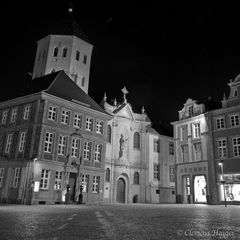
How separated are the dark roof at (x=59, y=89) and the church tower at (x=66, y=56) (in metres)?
8.99

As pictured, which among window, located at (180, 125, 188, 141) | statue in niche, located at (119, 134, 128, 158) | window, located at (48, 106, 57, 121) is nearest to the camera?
window, located at (48, 106, 57, 121)

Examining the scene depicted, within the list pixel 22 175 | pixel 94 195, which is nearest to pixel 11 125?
pixel 22 175

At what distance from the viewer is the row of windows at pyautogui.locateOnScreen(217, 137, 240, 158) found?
35.9 m

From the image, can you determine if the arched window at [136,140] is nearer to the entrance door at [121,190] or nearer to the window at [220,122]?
the entrance door at [121,190]

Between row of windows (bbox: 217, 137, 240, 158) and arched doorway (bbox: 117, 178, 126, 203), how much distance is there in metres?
15.7

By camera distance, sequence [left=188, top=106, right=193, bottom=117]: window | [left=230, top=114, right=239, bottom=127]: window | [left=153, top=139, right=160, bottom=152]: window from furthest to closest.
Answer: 1. [left=153, top=139, right=160, bottom=152]: window
2. [left=188, top=106, right=193, bottom=117]: window
3. [left=230, top=114, right=239, bottom=127]: window

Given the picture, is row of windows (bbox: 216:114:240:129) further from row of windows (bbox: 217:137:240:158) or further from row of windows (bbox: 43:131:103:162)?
row of windows (bbox: 43:131:103:162)

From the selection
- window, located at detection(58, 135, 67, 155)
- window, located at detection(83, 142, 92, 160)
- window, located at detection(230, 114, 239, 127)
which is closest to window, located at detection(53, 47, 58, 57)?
window, located at detection(83, 142, 92, 160)

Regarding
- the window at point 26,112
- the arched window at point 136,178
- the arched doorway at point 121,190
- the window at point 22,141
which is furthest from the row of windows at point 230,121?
the window at point 22,141

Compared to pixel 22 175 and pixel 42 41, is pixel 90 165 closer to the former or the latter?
pixel 22 175

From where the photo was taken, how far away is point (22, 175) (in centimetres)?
2991

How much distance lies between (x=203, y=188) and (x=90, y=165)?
16.1 metres

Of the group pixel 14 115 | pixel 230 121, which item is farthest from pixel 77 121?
pixel 230 121

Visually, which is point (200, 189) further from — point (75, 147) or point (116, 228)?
point (116, 228)
